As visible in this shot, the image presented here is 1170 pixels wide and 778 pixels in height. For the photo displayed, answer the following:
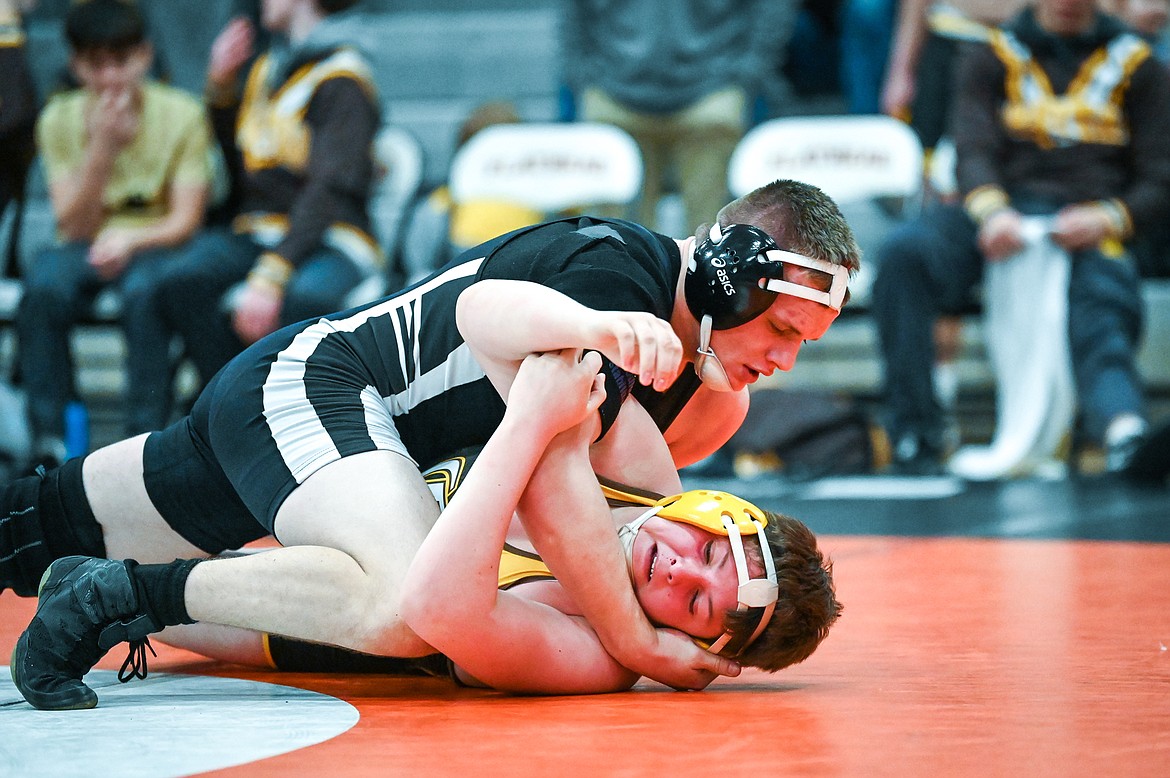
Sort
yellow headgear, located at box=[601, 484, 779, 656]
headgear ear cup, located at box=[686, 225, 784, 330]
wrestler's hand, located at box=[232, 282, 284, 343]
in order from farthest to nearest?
wrestler's hand, located at box=[232, 282, 284, 343], headgear ear cup, located at box=[686, 225, 784, 330], yellow headgear, located at box=[601, 484, 779, 656]

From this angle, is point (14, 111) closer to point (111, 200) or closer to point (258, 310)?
point (111, 200)

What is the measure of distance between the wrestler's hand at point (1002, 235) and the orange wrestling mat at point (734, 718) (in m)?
3.15

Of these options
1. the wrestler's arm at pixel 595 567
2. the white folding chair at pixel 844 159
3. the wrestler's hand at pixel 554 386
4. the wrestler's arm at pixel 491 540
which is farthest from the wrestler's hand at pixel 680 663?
the white folding chair at pixel 844 159

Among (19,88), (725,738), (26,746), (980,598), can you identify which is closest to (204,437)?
(26,746)

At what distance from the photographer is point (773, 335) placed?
2576 millimetres

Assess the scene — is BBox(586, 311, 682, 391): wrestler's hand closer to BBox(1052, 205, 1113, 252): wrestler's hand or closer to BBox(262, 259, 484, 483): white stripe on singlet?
BBox(262, 259, 484, 483): white stripe on singlet

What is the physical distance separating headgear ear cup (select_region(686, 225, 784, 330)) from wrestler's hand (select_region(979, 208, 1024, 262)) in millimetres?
3870

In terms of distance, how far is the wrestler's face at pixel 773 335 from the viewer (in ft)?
8.30

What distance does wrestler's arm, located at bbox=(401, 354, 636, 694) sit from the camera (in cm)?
226

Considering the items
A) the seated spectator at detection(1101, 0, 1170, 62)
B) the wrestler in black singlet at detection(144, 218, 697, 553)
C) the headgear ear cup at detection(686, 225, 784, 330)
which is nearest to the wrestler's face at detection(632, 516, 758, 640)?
the wrestler in black singlet at detection(144, 218, 697, 553)

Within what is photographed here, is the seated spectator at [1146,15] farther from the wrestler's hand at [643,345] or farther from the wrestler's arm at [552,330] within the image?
the wrestler's hand at [643,345]

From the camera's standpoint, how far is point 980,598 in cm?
349

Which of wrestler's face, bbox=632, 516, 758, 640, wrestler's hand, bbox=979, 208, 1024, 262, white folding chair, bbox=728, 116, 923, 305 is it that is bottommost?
wrestler's hand, bbox=979, 208, 1024, 262

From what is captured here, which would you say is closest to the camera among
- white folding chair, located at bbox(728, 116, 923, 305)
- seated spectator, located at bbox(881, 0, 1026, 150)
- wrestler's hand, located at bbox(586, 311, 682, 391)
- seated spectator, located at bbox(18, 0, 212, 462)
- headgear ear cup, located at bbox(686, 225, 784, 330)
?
wrestler's hand, located at bbox(586, 311, 682, 391)
